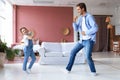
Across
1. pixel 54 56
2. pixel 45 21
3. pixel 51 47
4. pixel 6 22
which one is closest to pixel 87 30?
pixel 54 56

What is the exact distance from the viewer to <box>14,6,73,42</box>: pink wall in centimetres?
1295

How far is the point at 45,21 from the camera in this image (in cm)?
1318

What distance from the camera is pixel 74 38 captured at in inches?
526

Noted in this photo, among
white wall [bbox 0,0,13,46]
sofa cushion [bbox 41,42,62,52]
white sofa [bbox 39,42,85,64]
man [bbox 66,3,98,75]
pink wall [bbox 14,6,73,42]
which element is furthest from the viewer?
pink wall [bbox 14,6,73,42]

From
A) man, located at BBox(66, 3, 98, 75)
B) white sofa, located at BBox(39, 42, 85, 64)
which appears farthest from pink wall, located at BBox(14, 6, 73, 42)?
man, located at BBox(66, 3, 98, 75)

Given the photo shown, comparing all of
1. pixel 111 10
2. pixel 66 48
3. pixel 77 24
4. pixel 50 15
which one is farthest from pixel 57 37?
pixel 77 24

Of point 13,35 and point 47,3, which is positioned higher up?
point 47,3

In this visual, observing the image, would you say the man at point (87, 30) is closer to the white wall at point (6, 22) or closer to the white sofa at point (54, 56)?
the white sofa at point (54, 56)

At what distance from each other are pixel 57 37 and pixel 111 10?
12.5ft

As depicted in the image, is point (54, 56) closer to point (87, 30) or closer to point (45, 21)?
point (87, 30)

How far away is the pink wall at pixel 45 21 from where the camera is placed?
12953 mm

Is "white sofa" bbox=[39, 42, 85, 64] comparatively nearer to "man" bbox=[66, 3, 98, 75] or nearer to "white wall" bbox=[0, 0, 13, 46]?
"man" bbox=[66, 3, 98, 75]

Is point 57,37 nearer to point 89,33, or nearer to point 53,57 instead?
point 53,57

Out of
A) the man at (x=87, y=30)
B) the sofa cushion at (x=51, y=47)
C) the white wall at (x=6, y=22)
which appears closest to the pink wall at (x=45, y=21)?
the white wall at (x=6, y=22)
